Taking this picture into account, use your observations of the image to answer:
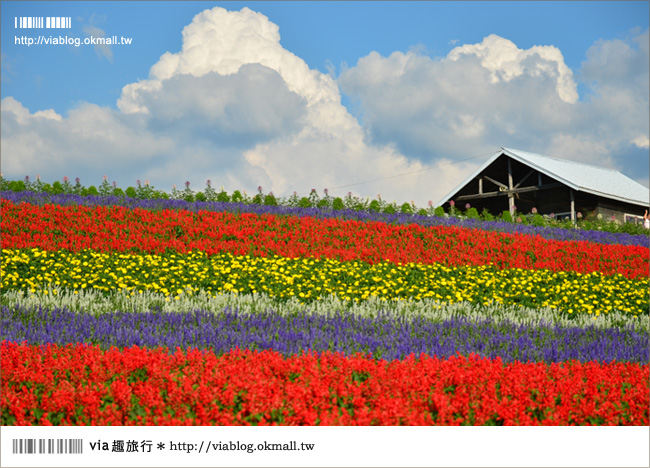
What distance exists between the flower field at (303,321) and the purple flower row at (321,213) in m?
0.29

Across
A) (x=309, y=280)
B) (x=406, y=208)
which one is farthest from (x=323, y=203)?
(x=309, y=280)

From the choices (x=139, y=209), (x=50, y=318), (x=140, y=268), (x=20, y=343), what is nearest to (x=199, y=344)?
(x=20, y=343)

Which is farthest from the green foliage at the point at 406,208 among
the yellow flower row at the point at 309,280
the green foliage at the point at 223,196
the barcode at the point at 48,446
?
the barcode at the point at 48,446

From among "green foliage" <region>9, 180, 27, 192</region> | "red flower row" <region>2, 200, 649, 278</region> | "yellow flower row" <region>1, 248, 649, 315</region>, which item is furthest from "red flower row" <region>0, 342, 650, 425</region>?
"green foliage" <region>9, 180, 27, 192</region>

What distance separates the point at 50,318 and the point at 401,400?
4782mm

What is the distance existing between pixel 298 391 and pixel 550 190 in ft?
90.4

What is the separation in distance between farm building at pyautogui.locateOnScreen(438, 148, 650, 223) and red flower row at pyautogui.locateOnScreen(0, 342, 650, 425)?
22.0m

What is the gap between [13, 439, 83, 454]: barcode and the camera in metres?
2.97

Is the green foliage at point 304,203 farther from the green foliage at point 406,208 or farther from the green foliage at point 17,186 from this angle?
the green foliage at point 17,186

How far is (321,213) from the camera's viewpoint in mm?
16156

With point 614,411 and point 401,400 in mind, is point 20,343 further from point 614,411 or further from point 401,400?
point 614,411

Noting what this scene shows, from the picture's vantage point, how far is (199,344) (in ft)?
17.9

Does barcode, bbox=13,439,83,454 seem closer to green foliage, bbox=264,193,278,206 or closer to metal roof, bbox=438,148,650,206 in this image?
green foliage, bbox=264,193,278,206

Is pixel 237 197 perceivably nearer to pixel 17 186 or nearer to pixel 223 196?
pixel 223 196
